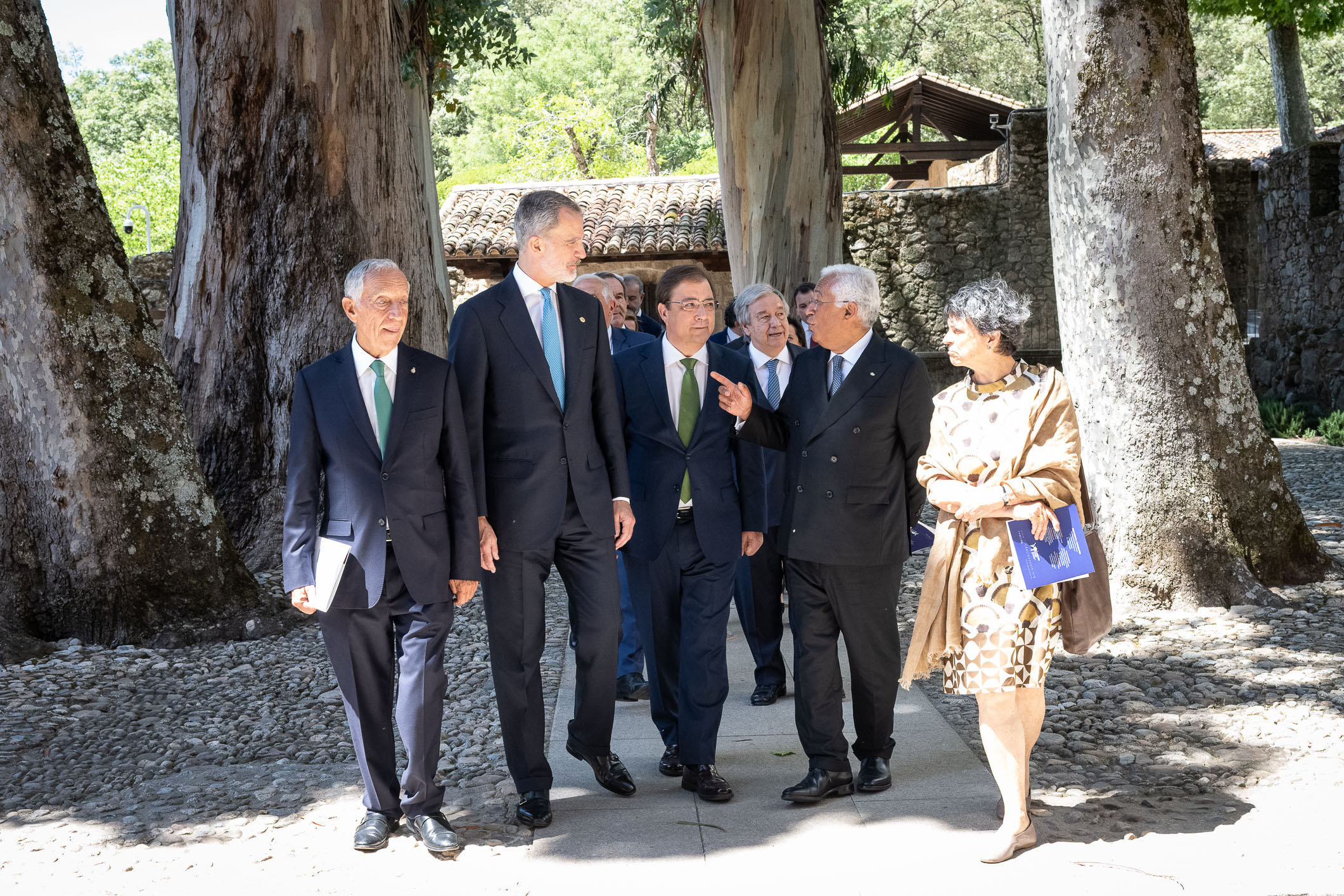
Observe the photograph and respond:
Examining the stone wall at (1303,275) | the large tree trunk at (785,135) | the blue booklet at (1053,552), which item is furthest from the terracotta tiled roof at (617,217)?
the blue booklet at (1053,552)

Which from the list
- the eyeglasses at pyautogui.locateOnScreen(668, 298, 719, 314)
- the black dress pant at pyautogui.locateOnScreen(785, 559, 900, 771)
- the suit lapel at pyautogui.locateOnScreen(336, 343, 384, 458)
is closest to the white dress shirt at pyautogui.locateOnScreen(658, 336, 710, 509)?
the eyeglasses at pyautogui.locateOnScreen(668, 298, 719, 314)

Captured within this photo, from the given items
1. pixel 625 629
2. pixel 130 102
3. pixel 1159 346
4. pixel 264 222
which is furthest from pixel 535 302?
pixel 130 102

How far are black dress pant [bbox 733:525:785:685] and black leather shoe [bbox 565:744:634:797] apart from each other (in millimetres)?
1273

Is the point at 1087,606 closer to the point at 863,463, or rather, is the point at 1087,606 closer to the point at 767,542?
the point at 863,463

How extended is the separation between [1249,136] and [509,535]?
2776 cm

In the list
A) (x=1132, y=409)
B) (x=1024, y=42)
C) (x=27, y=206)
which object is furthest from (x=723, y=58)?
(x=1024, y=42)

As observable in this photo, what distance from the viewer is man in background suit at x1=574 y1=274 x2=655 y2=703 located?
5.10 meters

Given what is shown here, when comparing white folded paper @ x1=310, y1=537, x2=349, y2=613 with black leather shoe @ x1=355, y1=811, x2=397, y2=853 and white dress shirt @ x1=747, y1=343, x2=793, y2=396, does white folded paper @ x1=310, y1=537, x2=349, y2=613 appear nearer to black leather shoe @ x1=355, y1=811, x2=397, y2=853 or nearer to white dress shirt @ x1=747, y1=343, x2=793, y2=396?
black leather shoe @ x1=355, y1=811, x2=397, y2=853

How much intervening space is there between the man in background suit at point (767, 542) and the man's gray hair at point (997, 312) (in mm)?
1633

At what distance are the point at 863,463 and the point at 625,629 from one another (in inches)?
74.4

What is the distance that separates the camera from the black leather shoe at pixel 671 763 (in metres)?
4.02

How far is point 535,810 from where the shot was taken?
358 cm

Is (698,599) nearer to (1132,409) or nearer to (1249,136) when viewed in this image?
(1132,409)

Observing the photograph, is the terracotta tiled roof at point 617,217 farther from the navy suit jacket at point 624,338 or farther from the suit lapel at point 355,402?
the suit lapel at point 355,402
